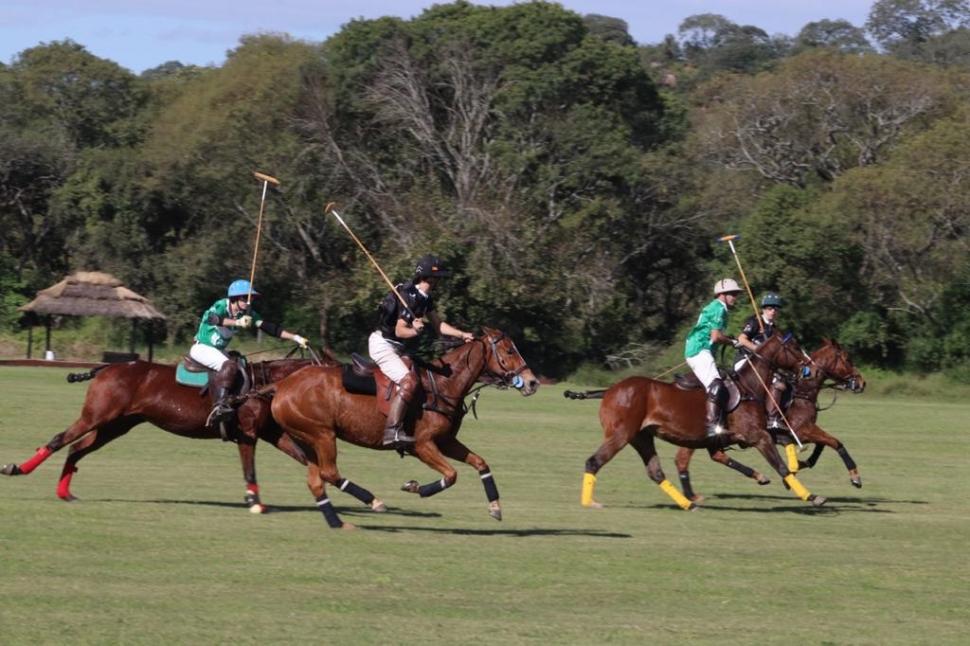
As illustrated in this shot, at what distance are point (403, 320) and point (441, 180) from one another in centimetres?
3883

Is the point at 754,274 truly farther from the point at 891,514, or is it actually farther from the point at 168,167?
the point at 891,514

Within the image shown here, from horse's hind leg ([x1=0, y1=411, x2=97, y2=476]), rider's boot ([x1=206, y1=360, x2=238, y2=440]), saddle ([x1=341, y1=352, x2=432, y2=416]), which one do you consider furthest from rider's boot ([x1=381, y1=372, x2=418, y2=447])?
horse's hind leg ([x1=0, y1=411, x2=97, y2=476])

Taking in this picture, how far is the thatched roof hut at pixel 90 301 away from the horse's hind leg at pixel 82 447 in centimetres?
3263

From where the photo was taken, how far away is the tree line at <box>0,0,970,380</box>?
152 ft

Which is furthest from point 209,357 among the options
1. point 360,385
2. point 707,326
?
point 707,326

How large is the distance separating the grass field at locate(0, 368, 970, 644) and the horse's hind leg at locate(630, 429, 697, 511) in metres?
0.16

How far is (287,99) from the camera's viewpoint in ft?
174

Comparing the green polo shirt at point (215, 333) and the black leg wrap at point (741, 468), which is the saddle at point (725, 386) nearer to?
the black leg wrap at point (741, 468)

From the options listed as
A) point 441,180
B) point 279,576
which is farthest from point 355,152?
point 279,576

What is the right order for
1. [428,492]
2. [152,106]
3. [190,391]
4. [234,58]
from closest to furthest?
[428,492], [190,391], [234,58], [152,106]

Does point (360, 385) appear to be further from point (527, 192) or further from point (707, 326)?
point (527, 192)

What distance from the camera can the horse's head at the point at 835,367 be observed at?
18.5 metres

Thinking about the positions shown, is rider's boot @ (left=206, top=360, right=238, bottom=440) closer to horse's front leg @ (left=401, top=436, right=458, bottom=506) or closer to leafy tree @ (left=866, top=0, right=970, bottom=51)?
horse's front leg @ (left=401, top=436, right=458, bottom=506)

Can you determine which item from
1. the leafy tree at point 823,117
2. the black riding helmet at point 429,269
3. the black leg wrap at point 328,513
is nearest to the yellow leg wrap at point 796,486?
the black riding helmet at point 429,269
